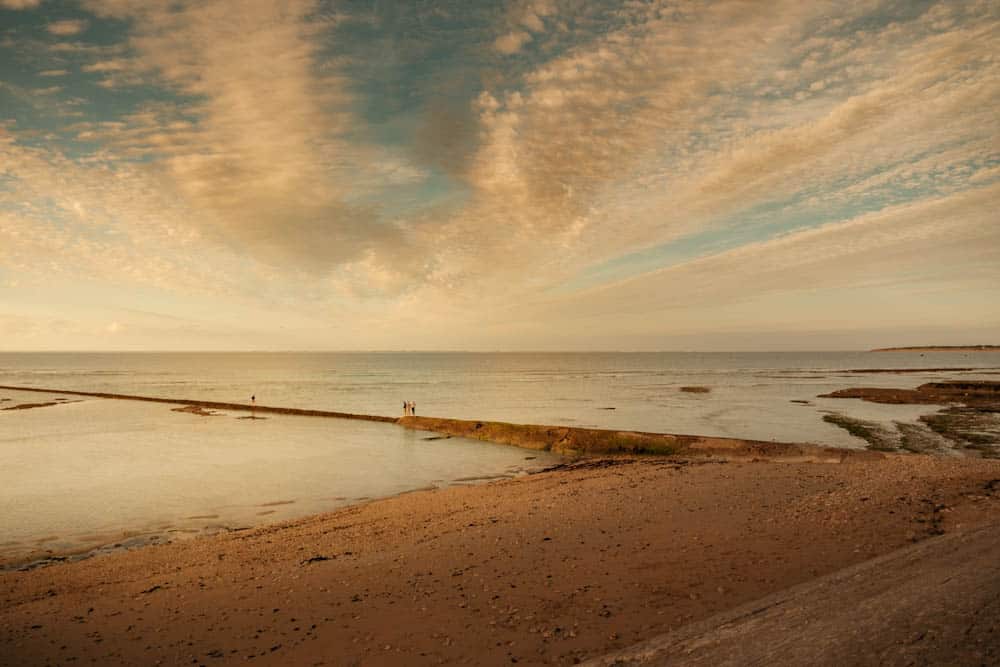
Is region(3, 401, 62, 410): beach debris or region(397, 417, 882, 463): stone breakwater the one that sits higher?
region(397, 417, 882, 463): stone breakwater

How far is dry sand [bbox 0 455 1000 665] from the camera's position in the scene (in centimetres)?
848

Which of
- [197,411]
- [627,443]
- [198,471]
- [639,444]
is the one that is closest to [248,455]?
[198,471]

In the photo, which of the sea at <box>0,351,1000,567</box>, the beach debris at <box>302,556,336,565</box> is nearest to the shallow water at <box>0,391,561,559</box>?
the sea at <box>0,351,1000,567</box>

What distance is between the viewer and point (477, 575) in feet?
36.2

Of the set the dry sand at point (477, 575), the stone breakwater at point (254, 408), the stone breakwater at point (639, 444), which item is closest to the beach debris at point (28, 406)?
the stone breakwater at point (254, 408)

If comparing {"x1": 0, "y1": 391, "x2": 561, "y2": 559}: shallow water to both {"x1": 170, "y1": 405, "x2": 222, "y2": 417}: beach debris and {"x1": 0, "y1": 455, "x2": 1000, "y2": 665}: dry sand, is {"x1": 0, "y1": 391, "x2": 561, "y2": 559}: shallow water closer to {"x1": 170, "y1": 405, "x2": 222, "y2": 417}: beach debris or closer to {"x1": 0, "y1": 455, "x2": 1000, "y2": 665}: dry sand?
{"x1": 0, "y1": 455, "x2": 1000, "y2": 665}: dry sand

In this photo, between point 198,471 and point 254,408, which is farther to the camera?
point 254,408

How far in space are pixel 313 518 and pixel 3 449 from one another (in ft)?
94.2

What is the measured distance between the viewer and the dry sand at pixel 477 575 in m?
8.48

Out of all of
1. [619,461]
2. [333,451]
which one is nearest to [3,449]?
[333,451]

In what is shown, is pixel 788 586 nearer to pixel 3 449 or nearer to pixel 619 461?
pixel 619 461

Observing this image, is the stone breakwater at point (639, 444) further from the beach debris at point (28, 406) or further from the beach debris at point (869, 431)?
the beach debris at point (28, 406)

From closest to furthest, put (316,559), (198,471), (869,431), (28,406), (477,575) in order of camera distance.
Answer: (477,575)
(316,559)
(198,471)
(869,431)
(28,406)

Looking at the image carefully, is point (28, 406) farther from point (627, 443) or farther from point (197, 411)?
point (627, 443)
